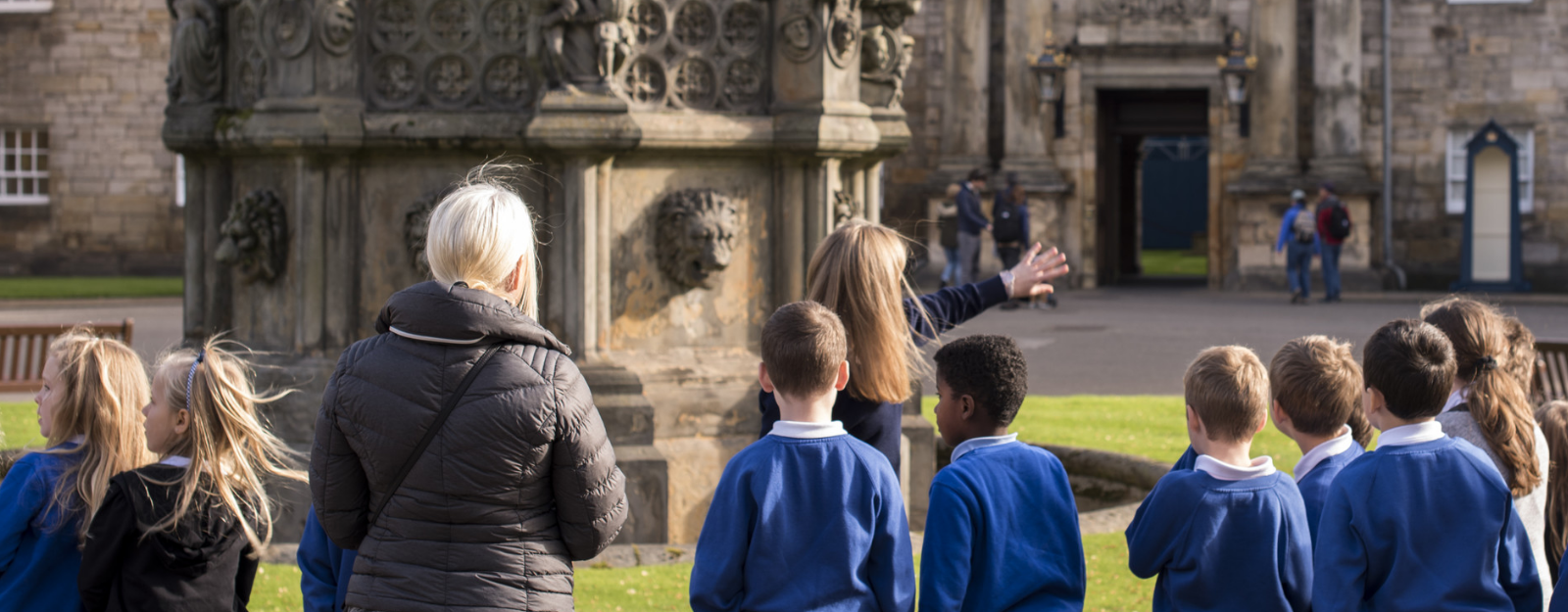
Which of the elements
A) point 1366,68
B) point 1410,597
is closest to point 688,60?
point 1410,597

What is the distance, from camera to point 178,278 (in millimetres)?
28656

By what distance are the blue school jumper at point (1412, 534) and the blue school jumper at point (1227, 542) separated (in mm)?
64

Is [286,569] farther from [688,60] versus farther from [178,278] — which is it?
[178,278]

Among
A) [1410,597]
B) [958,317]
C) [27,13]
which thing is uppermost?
[27,13]

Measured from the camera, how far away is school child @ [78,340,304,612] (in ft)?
10.1

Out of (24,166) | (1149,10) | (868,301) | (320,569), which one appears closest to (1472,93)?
(1149,10)

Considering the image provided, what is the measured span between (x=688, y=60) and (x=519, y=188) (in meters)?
0.84

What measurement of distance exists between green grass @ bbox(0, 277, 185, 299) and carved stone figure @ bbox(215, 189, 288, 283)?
17533mm

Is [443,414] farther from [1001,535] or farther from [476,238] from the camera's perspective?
[1001,535]

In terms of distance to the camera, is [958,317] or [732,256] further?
[732,256]

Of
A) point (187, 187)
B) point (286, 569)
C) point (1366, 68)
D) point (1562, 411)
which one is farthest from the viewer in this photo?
point (1366, 68)

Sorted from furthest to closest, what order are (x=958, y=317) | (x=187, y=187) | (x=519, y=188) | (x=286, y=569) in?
(x=187, y=187) < (x=519, y=188) < (x=286, y=569) < (x=958, y=317)

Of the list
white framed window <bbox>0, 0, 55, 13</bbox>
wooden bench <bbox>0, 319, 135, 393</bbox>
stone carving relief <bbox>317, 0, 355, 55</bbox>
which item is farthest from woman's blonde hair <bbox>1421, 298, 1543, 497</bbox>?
white framed window <bbox>0, 0, 55, 13</bbox>

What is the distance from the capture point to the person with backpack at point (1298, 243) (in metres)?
19.1
